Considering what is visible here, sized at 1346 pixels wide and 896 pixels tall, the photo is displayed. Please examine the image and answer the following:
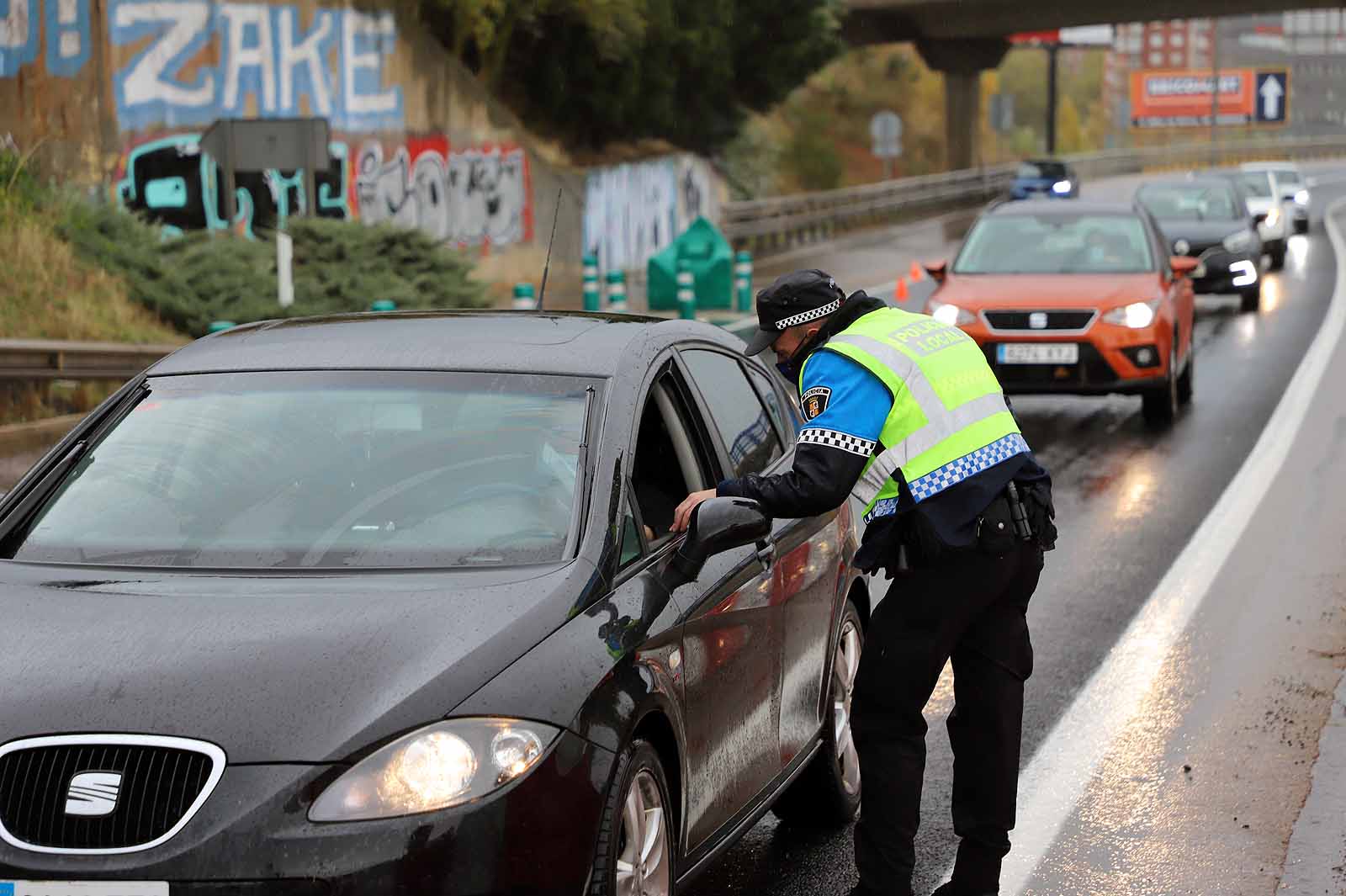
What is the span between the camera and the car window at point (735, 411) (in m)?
5.39

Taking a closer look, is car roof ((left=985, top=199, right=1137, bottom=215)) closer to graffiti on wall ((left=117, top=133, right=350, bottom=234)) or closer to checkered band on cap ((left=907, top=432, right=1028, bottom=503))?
graffiti on wall ((left=117, top=133, right=350, bottom=234))

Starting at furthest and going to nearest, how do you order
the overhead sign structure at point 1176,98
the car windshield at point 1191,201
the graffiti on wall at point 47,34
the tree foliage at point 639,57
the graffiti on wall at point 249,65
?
the overhead sign structure at point 1176,98
the tree foliage at point 639,57
the car windshield at point 1191,201
the graffiti on wall at point 249,65
the graffiti on wall at point 47,34

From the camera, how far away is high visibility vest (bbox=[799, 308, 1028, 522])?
479 cm

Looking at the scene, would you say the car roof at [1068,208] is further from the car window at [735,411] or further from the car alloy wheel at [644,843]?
the car alloy wheel at [644,843]

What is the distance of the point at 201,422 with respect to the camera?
4.89 m

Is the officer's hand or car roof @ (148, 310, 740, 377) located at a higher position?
car roof @ (148, 310, 740, 377)

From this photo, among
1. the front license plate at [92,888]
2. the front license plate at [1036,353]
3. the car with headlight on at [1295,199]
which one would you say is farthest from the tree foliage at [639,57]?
the front license plate at [92,888]

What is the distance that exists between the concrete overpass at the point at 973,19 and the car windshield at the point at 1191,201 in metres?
27.2

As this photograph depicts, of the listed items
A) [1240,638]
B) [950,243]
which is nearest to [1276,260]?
[950,243]

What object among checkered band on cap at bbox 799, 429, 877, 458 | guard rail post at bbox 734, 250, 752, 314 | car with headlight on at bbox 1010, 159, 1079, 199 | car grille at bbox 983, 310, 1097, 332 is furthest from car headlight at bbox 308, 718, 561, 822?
car with headlight on at bbox 1010, 159, 1079, 199

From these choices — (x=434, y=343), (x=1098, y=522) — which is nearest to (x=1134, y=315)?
(x=1098, y=522)

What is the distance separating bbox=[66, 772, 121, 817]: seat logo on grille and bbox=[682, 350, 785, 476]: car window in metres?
2.21

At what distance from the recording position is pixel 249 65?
2631 cm

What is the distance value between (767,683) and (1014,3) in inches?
2188
